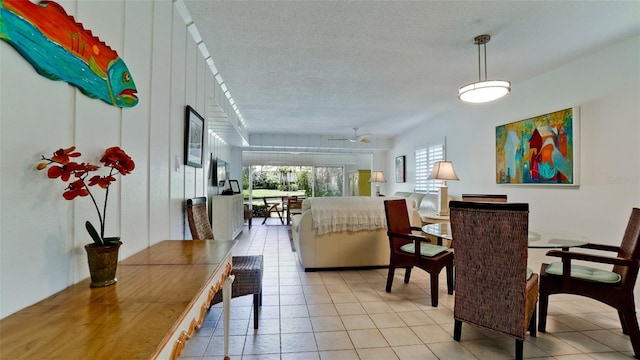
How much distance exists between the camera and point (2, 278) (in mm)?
850

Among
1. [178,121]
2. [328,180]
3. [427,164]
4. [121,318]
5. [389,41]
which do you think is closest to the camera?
[121,318]

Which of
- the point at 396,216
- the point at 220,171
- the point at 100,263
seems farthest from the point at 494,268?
the point at 220,171

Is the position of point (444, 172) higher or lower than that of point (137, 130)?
lower

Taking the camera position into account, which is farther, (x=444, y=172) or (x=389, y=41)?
(x=444, y=172)

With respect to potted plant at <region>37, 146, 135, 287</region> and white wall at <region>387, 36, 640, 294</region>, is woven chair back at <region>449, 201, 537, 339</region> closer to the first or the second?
white wall at <region>387, 36, 640, 294</region>

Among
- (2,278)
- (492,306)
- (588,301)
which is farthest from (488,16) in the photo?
(2,278)

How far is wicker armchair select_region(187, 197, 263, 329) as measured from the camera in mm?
Result: 2211

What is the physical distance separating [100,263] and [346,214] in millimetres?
2874

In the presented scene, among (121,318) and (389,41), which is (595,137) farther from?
(121,318)

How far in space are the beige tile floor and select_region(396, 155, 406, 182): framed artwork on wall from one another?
4488 mm

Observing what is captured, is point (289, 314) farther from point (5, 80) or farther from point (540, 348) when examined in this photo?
point (5, 80)

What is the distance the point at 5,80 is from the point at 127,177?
789mm

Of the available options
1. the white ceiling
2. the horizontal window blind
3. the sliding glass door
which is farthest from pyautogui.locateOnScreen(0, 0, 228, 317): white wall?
the sliding glass door

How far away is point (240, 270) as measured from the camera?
2244 mm
